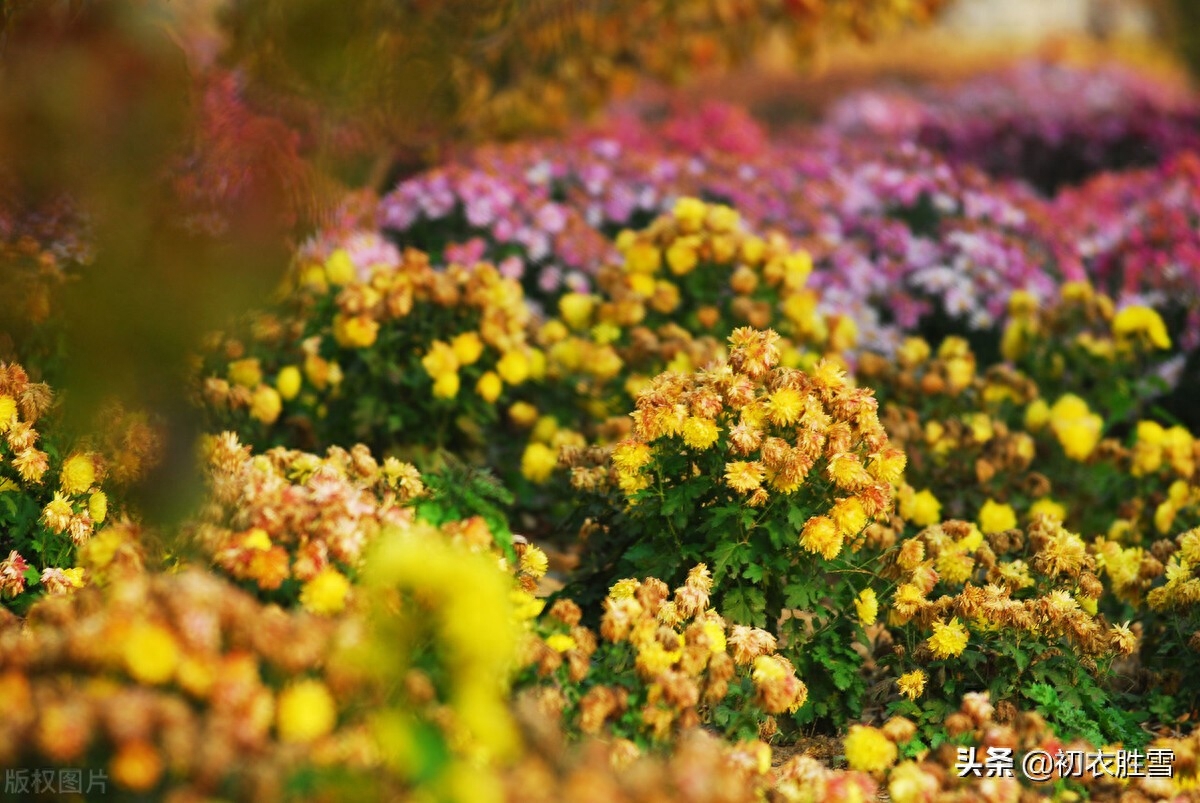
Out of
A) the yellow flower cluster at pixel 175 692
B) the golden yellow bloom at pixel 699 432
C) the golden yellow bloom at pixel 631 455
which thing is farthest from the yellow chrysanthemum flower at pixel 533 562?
the yellow flower cluster at pixel 175 692

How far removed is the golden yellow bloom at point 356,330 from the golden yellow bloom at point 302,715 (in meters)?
2.35

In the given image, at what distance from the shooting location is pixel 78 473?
3186 millimetres

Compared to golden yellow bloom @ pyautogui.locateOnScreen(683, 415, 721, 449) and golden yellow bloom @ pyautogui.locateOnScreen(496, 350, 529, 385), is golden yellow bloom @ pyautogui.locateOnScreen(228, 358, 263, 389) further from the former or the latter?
golden yellow bloom @ pyautogui.locateOnScreen(683, 415, 721, 449)

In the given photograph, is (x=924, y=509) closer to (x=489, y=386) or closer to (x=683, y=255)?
(x=683, y=255)

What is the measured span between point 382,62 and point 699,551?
8.45 feet

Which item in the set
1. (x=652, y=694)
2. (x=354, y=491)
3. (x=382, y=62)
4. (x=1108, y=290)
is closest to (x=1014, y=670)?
(x=652, y=694)

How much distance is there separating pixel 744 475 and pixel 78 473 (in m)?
1.50

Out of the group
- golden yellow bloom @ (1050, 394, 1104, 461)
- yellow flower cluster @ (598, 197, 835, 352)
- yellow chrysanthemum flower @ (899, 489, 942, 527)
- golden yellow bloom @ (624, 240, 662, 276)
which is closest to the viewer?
yellow chrysanthemum flower @ (899, 489, 942, 527)

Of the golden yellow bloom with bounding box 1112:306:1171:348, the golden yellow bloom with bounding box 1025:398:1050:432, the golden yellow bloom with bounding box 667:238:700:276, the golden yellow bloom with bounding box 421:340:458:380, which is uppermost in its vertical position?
the golden yellow bloom with bounding box 1112:306:1171:348

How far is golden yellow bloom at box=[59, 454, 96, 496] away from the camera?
10.4ft

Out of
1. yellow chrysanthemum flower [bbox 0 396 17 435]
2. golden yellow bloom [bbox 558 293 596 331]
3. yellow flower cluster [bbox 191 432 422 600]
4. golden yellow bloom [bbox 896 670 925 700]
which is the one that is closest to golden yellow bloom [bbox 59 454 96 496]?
yellow chrysanthemum flower [bbox 0 396 17 435]

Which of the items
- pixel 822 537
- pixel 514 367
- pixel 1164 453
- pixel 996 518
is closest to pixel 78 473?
pixel 514 367

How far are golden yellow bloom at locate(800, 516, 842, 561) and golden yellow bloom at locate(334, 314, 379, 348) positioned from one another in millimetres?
1727

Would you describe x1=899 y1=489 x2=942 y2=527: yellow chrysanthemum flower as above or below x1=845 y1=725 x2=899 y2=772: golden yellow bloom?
above
